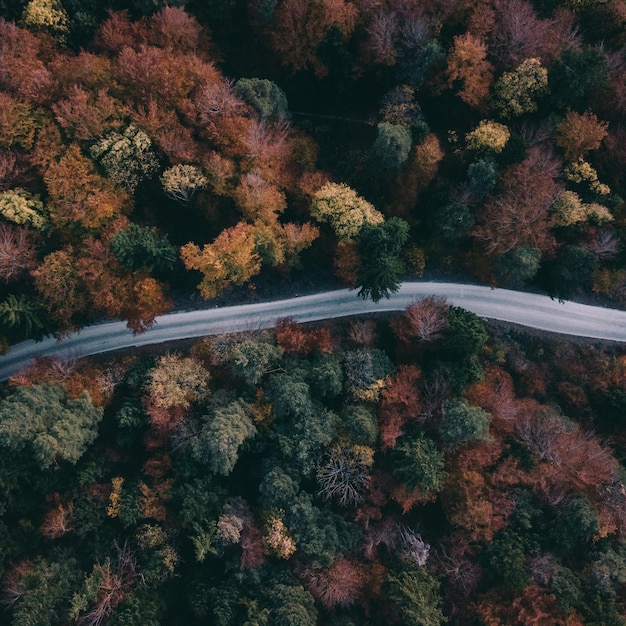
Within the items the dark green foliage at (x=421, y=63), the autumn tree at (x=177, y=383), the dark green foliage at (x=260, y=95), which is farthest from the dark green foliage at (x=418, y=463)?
the dark green foliage at (x=421, y=63)

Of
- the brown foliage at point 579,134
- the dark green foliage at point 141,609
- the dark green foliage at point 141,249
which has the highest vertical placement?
the brown foliage at point 579,134

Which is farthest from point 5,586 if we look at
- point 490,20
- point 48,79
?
point 490,20

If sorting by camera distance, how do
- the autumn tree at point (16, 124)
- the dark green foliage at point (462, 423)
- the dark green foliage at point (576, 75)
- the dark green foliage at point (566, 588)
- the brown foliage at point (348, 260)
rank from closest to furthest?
the autumn tree at point (16, 124), the dark green foliage at point (566, 588), the dark green foliage at point (462, 423), the dark green foliage at point (576, 75), the brown foliage at point (348, 260)

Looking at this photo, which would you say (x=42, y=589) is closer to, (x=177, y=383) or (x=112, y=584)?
(x=112, y=584)

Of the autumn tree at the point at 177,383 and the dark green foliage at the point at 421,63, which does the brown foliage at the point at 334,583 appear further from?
the dark green foliage at the point at 421,63

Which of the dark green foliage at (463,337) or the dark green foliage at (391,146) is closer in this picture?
the dark green foliage at (391,146)

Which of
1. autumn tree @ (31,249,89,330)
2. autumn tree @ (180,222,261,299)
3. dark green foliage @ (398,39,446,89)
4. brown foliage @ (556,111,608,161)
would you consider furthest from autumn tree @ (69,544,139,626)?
brown foliage @ (556,111,608,161)

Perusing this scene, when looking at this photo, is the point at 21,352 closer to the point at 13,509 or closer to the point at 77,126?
the point at 13,509
